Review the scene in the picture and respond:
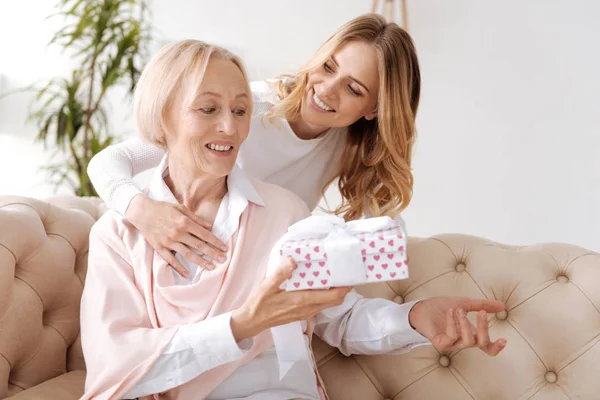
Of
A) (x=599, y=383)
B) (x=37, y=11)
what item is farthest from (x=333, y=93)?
(x=37, y=11)

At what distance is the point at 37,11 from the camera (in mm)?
4184

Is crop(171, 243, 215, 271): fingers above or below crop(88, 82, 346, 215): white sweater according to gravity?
below

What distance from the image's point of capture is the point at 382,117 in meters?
1.78

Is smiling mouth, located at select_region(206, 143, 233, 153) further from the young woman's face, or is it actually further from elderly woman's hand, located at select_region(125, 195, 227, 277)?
the young woman's face

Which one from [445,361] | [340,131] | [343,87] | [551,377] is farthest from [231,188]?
[551,377]

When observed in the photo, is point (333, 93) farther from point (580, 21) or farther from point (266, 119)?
point (580, 21)

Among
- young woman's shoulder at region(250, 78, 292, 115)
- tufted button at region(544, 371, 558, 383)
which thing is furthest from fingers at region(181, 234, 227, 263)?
tufted button at region(544, 371, 558, 383)

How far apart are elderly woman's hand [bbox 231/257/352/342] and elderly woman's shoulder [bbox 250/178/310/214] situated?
356 mm

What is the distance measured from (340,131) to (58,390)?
104 cm

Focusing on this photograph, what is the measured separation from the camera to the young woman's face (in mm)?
1792

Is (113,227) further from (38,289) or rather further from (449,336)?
(449,336)

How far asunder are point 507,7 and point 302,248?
277cm

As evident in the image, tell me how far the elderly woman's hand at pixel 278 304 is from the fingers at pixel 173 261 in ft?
0.73

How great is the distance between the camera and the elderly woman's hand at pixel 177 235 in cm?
144
